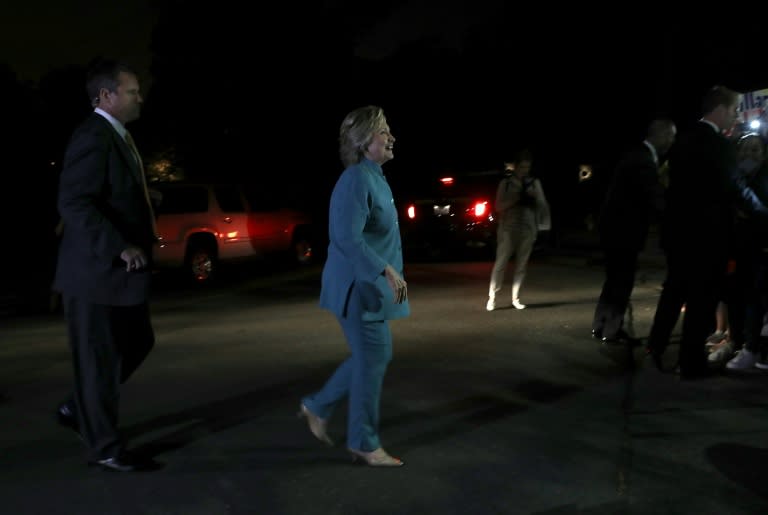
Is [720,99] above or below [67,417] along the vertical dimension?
above

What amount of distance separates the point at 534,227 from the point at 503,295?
1830mm

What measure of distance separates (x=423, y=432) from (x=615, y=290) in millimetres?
3338

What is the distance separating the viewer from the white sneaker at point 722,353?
736 centimetres

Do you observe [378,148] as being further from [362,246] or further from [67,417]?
[67,417]

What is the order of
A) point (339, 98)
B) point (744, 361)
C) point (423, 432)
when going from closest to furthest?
point (423, 432) < point (744, 361) < point (339, 98)

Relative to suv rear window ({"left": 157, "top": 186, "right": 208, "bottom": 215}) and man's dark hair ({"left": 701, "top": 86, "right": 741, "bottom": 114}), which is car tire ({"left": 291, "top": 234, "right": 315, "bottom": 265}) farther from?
man's dark hair ({"left": 701, "top": 86, "right": 741, "bottom": 114})

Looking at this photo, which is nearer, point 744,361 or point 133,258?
point 133,258

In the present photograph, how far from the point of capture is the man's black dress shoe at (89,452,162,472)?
4.85 m

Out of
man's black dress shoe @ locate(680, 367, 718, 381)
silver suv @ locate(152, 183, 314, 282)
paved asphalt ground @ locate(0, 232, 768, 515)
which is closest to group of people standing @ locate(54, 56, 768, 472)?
paved asphalt ground @ locate(0, 232, 768, 515)

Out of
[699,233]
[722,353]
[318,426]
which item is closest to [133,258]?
[318,426]

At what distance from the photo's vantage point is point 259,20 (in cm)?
3203

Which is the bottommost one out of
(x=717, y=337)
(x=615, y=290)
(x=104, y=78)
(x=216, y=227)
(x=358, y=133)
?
(x=717, y=337)

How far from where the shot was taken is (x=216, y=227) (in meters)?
16.3

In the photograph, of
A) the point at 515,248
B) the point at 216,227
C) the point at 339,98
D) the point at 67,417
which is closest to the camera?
the point at 67,417
